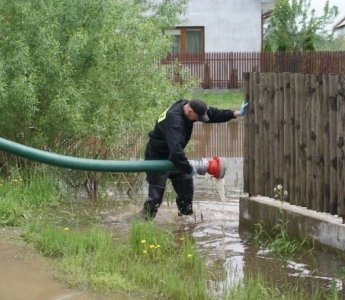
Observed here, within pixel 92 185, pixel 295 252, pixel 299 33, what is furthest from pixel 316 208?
pixel 299 33

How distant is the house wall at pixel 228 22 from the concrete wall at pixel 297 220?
26577 mm

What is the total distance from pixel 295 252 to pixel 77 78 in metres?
3.99

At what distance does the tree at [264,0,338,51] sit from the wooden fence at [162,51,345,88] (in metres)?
3.37

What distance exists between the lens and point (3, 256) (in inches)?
275

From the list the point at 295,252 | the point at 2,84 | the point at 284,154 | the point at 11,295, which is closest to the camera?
the point at 11,295

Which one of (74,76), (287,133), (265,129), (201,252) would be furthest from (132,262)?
(74,76)

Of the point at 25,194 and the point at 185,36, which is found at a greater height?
the point at 185,36

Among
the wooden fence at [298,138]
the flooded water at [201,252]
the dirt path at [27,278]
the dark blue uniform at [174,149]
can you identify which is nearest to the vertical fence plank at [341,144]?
the wooden fence at [298,138]

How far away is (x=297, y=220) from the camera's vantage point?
7789 mm

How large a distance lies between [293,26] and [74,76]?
26592 millimetres

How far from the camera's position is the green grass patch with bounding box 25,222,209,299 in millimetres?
6035

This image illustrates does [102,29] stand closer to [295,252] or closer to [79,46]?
[79,46]

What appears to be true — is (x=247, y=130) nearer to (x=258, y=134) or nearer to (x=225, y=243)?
(x=258, y=134)

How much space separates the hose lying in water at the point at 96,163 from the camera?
19.2 feet
